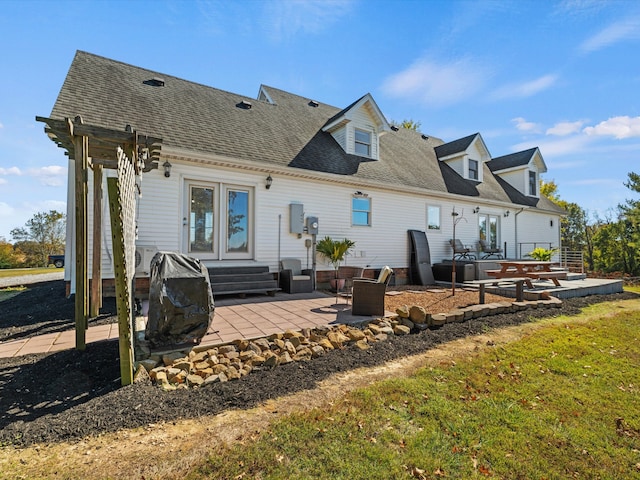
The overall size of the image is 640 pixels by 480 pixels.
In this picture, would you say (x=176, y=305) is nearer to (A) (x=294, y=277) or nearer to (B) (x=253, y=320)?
(B) (x=253, y=320)

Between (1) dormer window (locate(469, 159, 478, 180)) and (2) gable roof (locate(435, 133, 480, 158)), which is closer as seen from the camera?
(2) gable roof (locate(435, 133, 480, 158))

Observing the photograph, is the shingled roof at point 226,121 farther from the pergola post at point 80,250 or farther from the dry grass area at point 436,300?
the dry grass area at point 436,300

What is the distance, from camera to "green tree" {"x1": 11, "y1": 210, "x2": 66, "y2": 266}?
23.5m

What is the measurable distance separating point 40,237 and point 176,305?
28.7 meters

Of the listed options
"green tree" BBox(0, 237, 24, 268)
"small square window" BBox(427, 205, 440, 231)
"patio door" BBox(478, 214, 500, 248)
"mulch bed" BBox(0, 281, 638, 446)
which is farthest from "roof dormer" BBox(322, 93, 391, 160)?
"green tree" BBox(0, 237, 24, 268)

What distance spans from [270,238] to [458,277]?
22.5 ft

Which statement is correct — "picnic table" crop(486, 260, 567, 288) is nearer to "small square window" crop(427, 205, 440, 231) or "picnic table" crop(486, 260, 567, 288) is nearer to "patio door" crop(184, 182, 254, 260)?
"small square window" crop(427, 205, 440, 231)

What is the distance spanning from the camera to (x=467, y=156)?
1439cm

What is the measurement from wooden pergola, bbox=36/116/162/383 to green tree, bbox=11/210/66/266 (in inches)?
977

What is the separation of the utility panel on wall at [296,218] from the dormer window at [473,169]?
10.0 m

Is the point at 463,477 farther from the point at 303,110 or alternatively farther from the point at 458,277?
the point at 303,110

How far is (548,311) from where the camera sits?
7.10 meters

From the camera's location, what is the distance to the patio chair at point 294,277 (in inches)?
320

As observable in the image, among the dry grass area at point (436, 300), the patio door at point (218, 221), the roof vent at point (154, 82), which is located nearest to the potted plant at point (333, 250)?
the dry grass area at point (436, 300)
